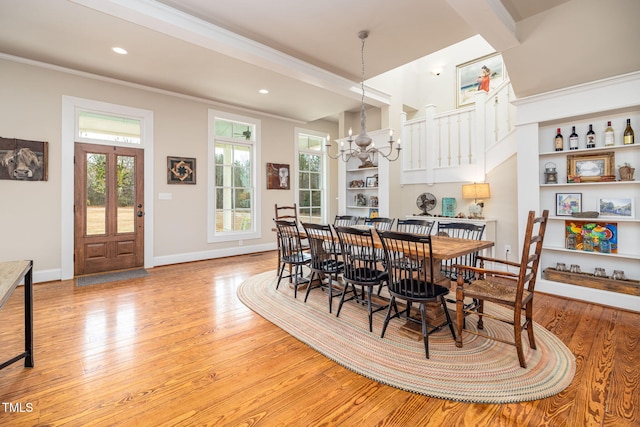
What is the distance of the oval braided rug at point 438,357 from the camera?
1.86 metres

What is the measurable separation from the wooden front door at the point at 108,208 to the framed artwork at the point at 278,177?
96.2 inches

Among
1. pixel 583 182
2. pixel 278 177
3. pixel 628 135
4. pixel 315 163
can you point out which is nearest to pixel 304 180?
pixel 315 163

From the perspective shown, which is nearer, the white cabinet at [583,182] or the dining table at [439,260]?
the dining table at [439,260]

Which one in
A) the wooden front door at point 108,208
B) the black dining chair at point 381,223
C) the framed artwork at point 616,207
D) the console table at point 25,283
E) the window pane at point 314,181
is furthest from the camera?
the window pane at point 314,181

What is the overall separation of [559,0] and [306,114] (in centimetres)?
454

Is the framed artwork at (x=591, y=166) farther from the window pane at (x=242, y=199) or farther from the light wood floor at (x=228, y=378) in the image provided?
the window pane at (x=242, y=199)

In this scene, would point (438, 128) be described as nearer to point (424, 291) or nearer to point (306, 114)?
point (306, 114)

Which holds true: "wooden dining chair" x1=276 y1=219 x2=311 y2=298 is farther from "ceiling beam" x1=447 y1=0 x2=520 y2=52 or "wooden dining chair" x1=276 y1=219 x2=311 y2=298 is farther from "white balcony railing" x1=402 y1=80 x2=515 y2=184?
"white balcony railing" x1=402 y1=80 x2=515 y2=184

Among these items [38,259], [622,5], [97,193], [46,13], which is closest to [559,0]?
[622,5]

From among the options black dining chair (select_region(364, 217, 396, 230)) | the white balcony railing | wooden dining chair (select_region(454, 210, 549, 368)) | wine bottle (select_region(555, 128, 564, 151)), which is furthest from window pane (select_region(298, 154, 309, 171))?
wooden dining chair (select_region(454, 210, 549, 368))

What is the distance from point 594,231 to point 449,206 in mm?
1923

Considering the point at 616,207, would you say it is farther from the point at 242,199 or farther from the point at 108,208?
the point at 108,208

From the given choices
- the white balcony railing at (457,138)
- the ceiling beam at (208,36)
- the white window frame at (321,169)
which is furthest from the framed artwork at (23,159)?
the white balcony railing at (457,138)

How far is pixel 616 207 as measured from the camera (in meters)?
3.40
